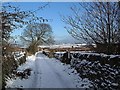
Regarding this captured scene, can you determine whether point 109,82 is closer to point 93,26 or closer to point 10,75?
point 10,75

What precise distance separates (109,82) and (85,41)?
24.4 ft

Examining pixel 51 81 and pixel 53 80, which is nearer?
pixel 51 81

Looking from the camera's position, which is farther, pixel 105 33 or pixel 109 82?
pixel 105 33

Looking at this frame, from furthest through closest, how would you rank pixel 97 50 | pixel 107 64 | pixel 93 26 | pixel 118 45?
pixel 97 50, pixel 93 26, pixel 118 45, pixel 107 64

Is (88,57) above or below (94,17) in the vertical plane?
below

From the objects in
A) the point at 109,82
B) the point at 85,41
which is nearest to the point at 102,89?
the point at 109,82

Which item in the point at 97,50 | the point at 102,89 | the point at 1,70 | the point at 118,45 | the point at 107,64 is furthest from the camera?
the point at 97,50

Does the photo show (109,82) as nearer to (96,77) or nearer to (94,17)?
(96,77)

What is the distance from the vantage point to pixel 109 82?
11.2m

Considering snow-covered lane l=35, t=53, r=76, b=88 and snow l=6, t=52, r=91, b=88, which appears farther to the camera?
snow-covered lane l=35, t=53, r=76, b=88

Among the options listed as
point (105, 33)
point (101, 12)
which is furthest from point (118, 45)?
point (101, 12)

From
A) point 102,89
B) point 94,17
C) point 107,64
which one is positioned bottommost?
point 102,89

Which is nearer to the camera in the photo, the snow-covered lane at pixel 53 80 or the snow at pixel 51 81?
the snow at pixel 51 81

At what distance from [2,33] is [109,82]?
14.3ft
